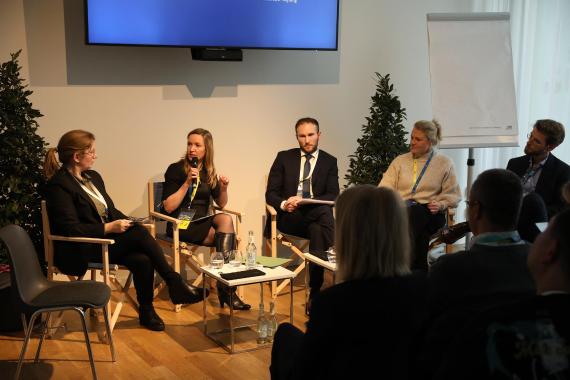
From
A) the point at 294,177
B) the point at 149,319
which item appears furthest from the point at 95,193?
the point at 294,177

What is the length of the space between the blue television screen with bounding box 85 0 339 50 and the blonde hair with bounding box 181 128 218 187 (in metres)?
0.71

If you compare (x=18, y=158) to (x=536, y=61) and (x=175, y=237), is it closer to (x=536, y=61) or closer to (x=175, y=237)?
(x=175, y=237)

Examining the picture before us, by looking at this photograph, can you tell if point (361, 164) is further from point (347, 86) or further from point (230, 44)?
point (230, 44)

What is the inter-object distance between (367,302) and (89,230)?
2651 millimetres

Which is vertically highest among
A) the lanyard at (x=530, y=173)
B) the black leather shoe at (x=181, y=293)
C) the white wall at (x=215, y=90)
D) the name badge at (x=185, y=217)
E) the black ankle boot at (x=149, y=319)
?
the white wall at (x=215, y=90)

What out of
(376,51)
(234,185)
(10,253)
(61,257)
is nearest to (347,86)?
(376,51)

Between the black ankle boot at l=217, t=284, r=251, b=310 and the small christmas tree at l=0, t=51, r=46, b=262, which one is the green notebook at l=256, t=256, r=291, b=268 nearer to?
the black ankle boot at l=217, t=284, r=251, b=310

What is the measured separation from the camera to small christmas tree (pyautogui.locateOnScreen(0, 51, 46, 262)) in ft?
14.4

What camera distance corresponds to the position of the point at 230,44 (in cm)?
538

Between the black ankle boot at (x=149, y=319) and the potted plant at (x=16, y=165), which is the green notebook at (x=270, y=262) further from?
the potted plant at (x=16, y=165)

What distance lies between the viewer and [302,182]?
5465mm

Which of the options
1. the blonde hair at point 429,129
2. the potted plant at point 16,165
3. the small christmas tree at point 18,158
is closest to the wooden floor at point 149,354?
the potted plant at point 16,165

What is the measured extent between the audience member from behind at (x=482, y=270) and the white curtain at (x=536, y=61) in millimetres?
4406

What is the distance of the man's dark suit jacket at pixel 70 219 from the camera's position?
14.1 ft
